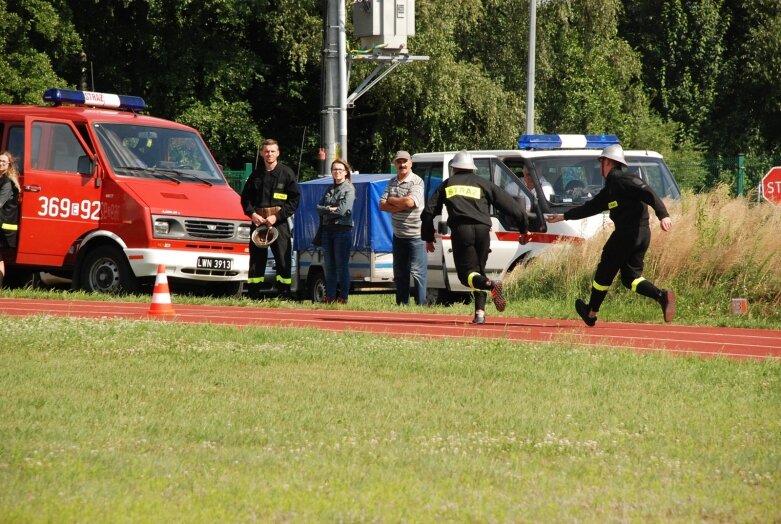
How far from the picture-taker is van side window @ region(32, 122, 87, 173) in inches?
712

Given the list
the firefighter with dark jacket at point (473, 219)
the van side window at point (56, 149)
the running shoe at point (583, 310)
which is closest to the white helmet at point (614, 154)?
the firefighter with dark jacket at point (473, 219)

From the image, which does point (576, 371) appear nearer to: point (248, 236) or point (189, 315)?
point (189, 315)

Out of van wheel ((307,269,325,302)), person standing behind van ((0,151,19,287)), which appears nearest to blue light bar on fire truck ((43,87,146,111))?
person standing behind van ((0,151,19,287))

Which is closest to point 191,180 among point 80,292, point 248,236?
point 248,236

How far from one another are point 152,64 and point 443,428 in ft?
111

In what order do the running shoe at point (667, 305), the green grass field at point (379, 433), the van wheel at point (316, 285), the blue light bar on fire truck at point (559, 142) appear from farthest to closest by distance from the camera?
the van wheel at point (316, 285), the blue light bar on fire truck at point (559, 142), the running shoe at point (667, 305), the green grass field at point (379, 433)

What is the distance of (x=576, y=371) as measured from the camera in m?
10.1

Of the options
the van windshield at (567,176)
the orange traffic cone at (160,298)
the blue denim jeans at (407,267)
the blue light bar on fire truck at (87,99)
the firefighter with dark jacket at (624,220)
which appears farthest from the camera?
the blue light bar on fire truck at (87,99)

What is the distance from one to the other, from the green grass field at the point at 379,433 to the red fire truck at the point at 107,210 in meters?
6.22

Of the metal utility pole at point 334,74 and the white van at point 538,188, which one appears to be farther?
the metal utility pole at point 334,74

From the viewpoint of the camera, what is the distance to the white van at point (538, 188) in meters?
18.7

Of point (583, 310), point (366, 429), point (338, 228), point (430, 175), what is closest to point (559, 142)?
point (430, 175)

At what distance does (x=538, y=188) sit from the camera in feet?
61.6

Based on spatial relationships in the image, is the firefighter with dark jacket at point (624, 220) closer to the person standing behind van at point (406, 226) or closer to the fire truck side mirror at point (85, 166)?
the person standing behind van at point (406, 226)
